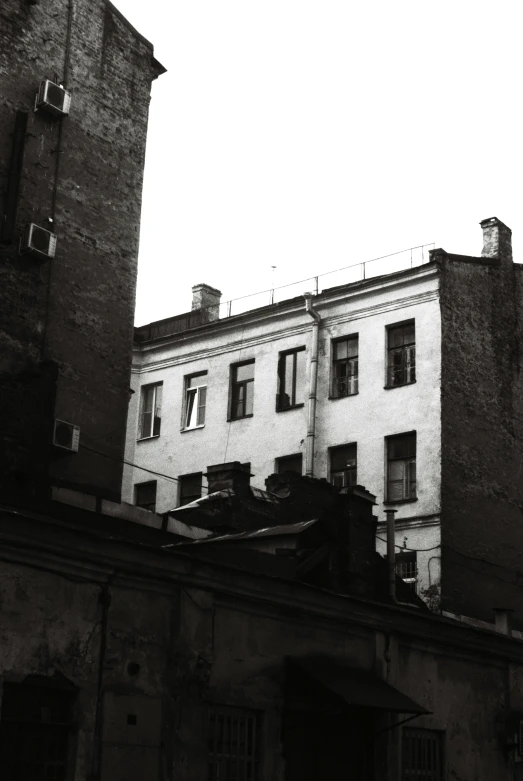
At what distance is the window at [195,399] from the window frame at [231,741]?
710 inches

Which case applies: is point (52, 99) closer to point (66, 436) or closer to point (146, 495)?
point (66, 436)

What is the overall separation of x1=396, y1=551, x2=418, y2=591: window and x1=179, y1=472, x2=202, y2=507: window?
6362 millimetres

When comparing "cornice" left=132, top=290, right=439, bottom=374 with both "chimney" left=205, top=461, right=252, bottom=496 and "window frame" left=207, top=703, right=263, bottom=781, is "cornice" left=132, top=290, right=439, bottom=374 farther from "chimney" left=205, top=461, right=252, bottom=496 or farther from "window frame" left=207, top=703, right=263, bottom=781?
"window frame" left=207, top=703, right=263, bottom=781

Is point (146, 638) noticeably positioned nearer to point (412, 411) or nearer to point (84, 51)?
point (84, 51)

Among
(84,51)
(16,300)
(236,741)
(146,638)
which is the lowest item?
(236,741)

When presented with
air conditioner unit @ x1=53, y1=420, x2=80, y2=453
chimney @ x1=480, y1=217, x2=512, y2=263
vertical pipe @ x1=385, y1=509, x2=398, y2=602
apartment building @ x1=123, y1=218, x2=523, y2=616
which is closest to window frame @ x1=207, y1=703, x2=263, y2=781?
vertical pipe @ x1=385, y1=509, x2=398, y2=602

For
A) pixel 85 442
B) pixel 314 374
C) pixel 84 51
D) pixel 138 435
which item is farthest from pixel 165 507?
pixel 84 51

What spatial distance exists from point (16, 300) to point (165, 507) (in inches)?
510

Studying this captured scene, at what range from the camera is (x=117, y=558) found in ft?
44.2

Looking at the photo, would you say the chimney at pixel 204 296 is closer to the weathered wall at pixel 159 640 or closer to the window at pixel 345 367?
the window at pixel 345 367

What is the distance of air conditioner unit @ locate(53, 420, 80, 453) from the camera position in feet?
64.5

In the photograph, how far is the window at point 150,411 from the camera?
3372 centimetres

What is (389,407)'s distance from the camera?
2919 centimetres

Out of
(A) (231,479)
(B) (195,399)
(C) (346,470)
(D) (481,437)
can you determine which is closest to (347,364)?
(C) (346,470)
